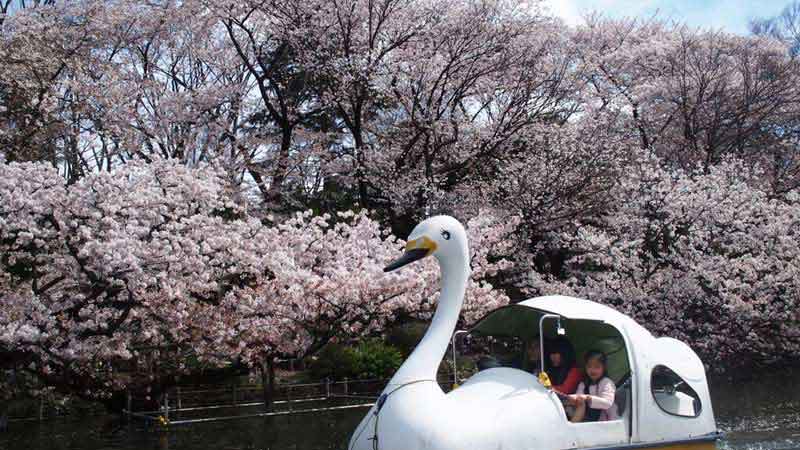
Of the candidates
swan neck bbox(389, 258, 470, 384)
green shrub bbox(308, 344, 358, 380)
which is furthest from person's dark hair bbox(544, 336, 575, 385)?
green shrub bbox(308, 344, 358, 380)

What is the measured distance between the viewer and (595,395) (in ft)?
28.5

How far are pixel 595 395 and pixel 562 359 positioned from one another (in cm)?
70

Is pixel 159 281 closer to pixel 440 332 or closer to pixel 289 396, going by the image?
pixel 440 332

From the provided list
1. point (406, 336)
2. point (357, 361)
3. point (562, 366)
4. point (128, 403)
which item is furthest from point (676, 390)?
point (406, 336)

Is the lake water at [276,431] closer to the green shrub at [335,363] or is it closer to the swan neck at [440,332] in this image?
the green shrub at [335,363]

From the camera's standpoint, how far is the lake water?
44.3ft

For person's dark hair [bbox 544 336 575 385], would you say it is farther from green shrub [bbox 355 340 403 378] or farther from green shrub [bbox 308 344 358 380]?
green shrub [bbox 308 344 358 380]

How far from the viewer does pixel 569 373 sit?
9.15m

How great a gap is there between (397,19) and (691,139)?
434 inches

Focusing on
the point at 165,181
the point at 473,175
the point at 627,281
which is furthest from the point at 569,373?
the point at 473,175

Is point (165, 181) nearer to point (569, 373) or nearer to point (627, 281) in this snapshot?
point (569, 373)

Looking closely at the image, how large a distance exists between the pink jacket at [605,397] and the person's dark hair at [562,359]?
51 centimetres

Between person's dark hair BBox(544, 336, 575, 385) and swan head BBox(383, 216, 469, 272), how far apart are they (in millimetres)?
1537

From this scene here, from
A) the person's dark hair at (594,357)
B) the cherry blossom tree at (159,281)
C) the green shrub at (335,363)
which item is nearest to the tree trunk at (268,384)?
the cherry blossom tree at (159,281)
